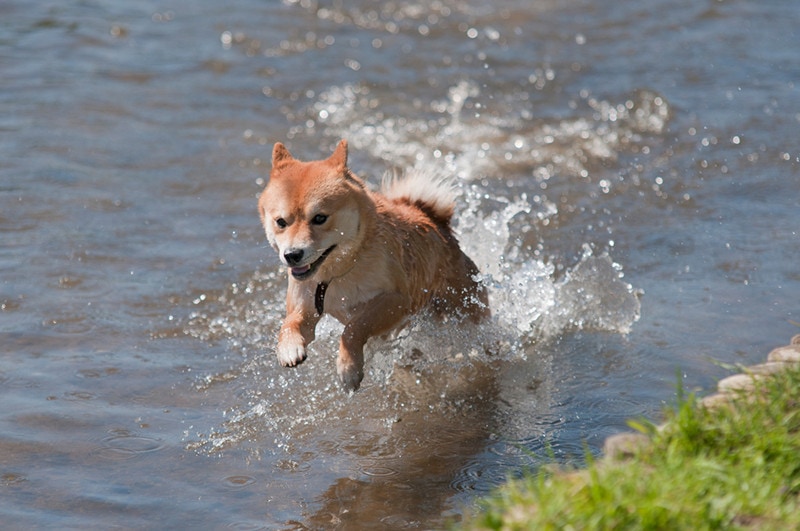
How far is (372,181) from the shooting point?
7.96m

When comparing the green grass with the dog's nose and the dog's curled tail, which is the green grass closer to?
the dog's nose

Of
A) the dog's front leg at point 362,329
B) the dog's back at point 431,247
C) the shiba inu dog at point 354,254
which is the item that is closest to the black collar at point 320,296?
the shiba inu dog at point 354,254

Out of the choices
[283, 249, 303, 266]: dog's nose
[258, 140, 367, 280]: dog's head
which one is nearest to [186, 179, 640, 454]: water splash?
[258, 140, 367, 280]: dog's head

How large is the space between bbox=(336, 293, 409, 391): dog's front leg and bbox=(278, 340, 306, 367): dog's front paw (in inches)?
7.7

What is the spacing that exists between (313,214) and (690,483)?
2.21 meters

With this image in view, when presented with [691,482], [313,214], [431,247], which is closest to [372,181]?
[431,247]

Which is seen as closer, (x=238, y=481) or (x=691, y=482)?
(x=691, y=482)

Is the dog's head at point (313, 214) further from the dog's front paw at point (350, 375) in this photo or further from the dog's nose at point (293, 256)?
the dog's front paw at point (350, 375)

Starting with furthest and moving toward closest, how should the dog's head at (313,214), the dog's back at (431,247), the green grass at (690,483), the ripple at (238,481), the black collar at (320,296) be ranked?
the dog's back at (431,247) → the black collar at (320,296) → the dog's head at (313,214) → the ripple at (238,481) → the green grass at (690,483)

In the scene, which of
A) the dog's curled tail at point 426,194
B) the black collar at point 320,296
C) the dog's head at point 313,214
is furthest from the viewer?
the dog's curled tail at point 426,194

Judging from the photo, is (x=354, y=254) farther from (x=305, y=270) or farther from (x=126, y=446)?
(x=126, y=446)

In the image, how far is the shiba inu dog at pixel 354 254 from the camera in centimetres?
455

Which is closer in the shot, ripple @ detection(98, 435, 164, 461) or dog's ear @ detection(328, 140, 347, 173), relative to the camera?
ripple @ detection(98, 435, 164, 461)

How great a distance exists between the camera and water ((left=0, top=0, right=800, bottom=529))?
4.50 m
